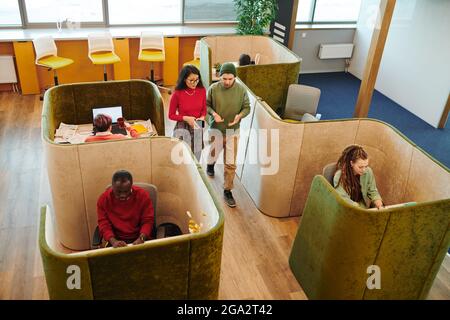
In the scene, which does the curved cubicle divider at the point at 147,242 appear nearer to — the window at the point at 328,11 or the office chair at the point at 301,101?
the office chair at the point at 301,101

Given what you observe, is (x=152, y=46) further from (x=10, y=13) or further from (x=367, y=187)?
(x=367, y=187)

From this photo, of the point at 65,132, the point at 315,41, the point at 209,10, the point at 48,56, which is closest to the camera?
the point at 65,132

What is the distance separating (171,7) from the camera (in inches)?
351

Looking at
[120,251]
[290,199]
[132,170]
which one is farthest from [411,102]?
[120,251]

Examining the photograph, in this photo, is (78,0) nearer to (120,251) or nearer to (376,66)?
(376,66)

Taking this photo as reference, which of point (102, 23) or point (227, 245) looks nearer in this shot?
point (227, 245)

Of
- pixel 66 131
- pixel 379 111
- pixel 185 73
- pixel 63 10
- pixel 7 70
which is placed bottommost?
pixel 379 111

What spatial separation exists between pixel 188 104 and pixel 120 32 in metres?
4.28

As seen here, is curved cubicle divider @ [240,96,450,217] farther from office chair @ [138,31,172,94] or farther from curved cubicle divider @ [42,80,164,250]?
office chair @ [138,31,172,94]

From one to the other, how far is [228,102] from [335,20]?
228 inches

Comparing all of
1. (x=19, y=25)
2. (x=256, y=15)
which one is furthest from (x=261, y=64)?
(x=19, y=25)

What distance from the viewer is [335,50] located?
9477 millimetres

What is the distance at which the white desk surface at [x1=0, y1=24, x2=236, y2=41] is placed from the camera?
7801mm

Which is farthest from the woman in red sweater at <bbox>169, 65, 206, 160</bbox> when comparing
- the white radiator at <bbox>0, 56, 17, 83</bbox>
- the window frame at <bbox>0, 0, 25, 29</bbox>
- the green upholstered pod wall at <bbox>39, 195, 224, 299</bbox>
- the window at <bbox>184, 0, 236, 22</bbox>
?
the window frame at <bbox>0, 0, 25, 29</bbox>
